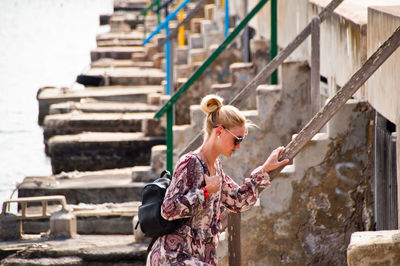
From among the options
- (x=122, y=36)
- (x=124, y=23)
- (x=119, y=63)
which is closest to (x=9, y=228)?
(x=119, y=63)

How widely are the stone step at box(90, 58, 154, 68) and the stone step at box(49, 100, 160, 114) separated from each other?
5344mm

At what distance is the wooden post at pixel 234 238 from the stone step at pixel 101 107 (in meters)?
13.0

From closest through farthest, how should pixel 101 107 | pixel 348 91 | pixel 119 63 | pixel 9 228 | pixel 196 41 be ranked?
pixel 348 91 < pixel 9 228 < pixel 196 41 < pixel 101 107 < pixel 119 63

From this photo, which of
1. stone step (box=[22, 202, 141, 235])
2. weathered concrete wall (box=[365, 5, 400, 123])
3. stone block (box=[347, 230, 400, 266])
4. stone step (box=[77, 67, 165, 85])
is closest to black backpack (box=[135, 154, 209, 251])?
stone block (box=[347, 230, 400, 266])

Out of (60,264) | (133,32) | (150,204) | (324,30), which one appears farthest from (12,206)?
(133,32)

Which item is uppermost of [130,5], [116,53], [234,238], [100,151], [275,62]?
[275,62]

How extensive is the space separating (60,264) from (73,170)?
683 cm

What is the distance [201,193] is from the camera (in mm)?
5570

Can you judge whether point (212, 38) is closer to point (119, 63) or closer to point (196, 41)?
point (196, 41)

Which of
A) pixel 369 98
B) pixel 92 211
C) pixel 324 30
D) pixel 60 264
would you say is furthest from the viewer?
pixel 92 211

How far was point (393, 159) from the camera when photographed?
746cm

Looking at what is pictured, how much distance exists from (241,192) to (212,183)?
0.36 meters

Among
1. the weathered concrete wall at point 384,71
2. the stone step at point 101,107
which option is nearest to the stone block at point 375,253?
the weathered concrete wall at point 384,71

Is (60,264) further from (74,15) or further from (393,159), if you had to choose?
(74,15)
